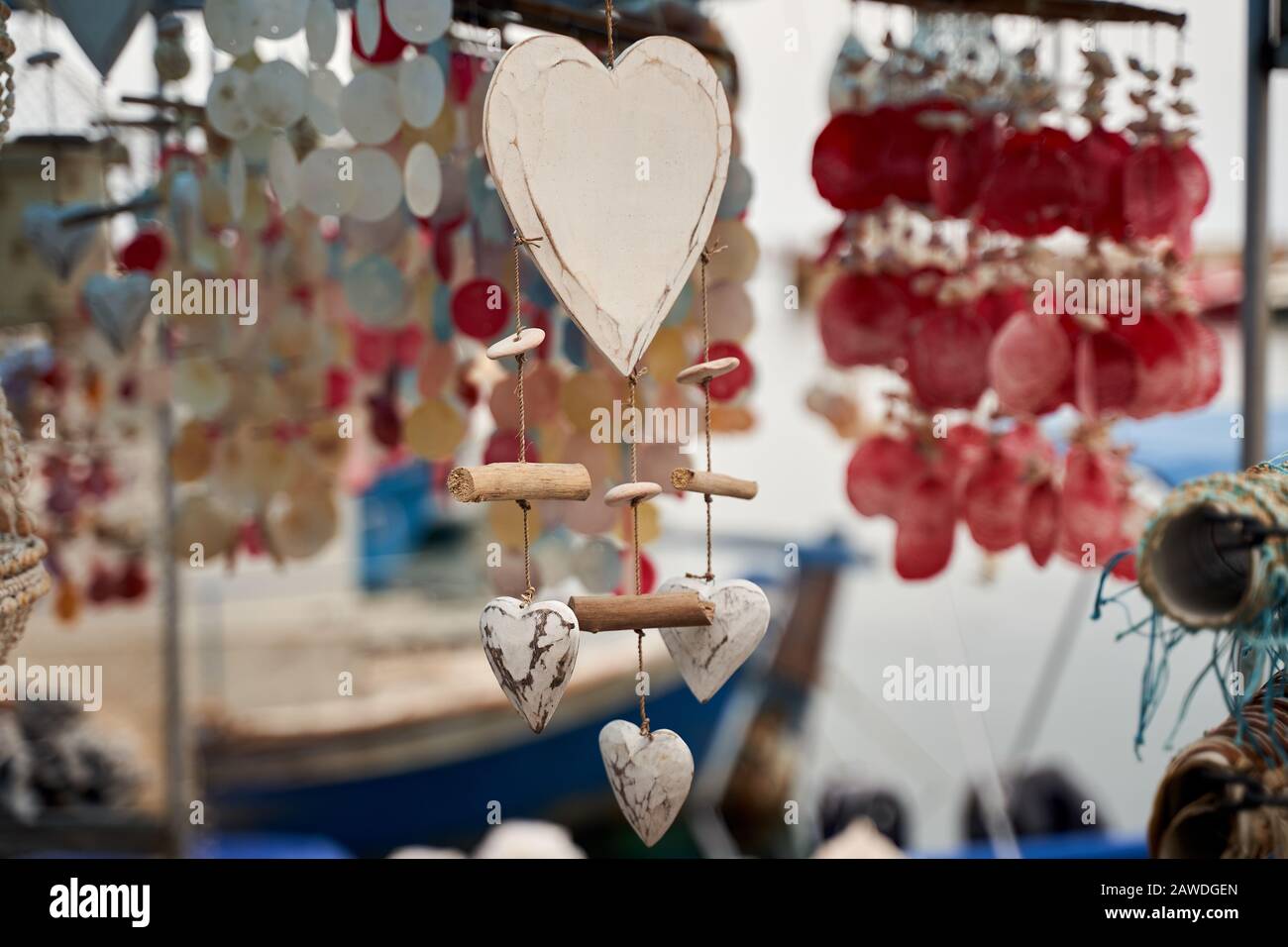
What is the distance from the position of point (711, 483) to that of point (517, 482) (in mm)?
141

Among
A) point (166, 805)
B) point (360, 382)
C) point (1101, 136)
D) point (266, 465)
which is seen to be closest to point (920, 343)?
point (1101, 136)

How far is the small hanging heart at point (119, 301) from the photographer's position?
133 cm

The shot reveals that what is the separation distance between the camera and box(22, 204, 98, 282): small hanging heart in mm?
1470

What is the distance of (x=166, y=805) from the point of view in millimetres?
1880

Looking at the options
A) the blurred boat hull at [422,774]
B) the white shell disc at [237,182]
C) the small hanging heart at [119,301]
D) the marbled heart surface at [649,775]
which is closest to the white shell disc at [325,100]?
the white shell disc at [237,182]

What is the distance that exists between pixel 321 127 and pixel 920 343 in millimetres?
659

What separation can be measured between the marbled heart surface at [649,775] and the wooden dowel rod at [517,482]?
16cm

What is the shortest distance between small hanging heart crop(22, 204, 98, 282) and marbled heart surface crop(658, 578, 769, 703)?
3.27ft

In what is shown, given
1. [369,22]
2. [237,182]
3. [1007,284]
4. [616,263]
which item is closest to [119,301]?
[237,182]

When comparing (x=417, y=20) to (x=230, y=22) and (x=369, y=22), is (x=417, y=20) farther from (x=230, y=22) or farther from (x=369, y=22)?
(x=230, y=22)

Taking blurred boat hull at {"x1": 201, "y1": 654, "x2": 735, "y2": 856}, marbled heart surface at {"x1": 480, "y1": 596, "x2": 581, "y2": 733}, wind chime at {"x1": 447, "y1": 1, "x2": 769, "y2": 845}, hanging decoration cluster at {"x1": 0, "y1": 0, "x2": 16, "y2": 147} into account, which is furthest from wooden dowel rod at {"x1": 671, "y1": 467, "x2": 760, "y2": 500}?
blurred boat hull at {"x1": 201, "y1": 654, "x2": 735, "y2": 856}

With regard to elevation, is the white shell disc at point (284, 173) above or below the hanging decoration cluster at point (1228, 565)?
above

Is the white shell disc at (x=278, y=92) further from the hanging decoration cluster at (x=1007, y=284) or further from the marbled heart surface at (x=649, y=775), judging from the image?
the marbled heart surface at (x=649, y=775)

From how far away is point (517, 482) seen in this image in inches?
31.1
